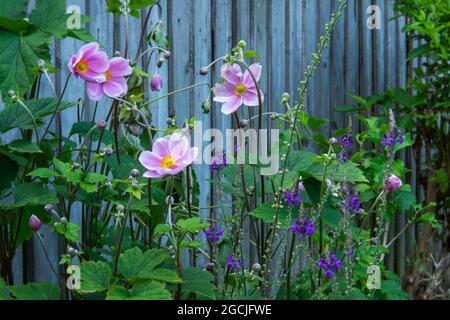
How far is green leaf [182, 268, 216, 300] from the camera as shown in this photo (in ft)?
6.14

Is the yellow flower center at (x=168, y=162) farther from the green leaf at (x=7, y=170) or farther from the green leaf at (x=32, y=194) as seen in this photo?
the green leaf at (x=7, y=170)

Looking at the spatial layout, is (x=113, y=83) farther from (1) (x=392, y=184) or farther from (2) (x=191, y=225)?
(1) (x=392, y=184)

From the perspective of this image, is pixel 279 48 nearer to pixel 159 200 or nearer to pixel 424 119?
pixel 424 119

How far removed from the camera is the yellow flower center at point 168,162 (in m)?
1.91

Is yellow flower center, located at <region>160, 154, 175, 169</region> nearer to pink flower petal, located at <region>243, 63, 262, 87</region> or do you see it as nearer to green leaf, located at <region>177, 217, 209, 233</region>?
green leaf, located at <region>177, 217, 209, 233</region>

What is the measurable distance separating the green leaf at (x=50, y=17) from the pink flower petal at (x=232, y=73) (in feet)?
1.44

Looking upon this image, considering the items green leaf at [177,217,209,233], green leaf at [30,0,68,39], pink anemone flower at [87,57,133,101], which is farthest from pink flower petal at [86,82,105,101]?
green leaf at [177,217,209,233]

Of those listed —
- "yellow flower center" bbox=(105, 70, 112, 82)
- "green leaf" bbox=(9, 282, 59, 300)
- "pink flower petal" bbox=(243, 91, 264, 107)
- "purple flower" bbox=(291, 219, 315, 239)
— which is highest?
"yellow flower center" bbox=(105, 70, 112, 82)

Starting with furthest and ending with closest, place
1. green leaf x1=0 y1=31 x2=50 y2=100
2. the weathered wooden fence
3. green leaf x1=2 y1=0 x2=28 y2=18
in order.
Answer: the weathered wooden fence, green leaf x1=2 y1=0 x2=28 y2=18, green leaf x1=0 y1=31 x2=50 y2=100

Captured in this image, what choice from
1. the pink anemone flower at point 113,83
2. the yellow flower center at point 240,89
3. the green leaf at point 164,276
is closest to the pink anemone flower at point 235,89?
the yellow flower center at point 240,89

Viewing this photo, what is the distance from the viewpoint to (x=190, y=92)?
3.46m

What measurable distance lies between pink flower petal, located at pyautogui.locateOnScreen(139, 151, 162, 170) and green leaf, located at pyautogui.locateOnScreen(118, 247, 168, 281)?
0.22m

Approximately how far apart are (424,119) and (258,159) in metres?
2.52
